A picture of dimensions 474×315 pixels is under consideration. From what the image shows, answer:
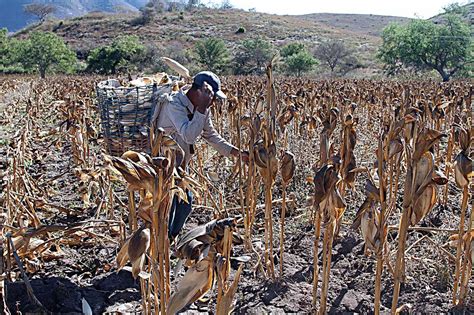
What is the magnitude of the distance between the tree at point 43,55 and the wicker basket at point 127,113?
1717 inches

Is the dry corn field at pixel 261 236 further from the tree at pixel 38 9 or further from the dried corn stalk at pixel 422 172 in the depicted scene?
the tree at pixel 38 9

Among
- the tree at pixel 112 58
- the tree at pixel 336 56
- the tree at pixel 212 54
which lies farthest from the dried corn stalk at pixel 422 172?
the tree at pixel 336 56

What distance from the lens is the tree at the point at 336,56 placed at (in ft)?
155

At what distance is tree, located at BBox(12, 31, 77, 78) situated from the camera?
43.9 m

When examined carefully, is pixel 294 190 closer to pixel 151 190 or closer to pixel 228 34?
pixel 151 190

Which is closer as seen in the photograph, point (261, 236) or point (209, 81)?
point (209, 81)

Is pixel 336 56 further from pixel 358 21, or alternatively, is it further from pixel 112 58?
pixel 358 21

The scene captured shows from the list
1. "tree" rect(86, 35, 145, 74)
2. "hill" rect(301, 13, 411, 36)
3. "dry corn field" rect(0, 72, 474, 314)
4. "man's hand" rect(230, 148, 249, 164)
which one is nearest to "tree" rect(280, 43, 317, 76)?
"tree" rect(86, 35, 145, 74)

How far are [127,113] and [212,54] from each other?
42420 mm

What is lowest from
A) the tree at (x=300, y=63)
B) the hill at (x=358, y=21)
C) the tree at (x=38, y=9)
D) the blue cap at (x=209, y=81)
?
the tree at (x=300, y=63)

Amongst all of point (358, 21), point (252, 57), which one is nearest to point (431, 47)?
point (252, 57)

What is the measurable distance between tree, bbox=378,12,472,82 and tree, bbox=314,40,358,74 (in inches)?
282

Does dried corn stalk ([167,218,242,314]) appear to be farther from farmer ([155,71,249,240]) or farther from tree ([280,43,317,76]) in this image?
tree ([280,43,317,76])

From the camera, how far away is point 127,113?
10.3ft
